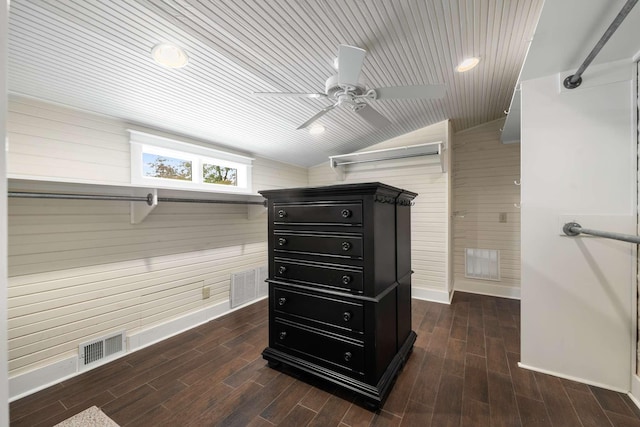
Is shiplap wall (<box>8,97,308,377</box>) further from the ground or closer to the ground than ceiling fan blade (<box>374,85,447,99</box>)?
closer to the ground

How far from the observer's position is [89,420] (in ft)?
5.59

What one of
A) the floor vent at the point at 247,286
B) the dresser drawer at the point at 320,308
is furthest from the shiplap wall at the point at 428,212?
the dresser drawer at the point at 320,308

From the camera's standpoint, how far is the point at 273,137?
11.4ft

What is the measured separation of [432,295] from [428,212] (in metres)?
1.32

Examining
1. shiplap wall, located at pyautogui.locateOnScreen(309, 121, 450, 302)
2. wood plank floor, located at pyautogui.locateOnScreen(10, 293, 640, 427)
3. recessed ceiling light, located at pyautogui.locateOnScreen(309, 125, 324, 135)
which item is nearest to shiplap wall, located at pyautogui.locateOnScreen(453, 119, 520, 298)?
shiplap wall, located at pyautogui.locateOnScreen(309, 121, 450, 302)

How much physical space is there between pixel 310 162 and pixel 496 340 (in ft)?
12.8

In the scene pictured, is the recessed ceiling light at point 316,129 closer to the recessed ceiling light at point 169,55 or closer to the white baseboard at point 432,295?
the recessed ceiling light at point 169,55

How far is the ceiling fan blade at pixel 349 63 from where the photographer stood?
150cm

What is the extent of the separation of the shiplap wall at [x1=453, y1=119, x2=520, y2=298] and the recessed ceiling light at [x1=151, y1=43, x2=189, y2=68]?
Result: 4365 mm

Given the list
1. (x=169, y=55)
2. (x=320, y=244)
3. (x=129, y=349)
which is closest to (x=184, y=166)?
(x=169, y=55)

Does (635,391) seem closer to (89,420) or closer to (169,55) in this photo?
(89,420)

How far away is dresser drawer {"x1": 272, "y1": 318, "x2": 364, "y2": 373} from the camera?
1.85m

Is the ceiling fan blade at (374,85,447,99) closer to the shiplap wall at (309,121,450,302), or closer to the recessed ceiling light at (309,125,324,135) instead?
the recessed ceiling light at (309,125,324,135)

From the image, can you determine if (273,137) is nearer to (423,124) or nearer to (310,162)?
(310,162)
